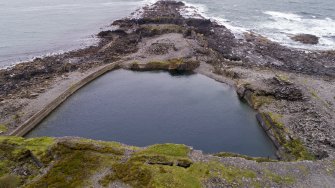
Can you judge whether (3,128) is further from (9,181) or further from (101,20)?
(101,20)

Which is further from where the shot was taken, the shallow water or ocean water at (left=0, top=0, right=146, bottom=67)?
ocean water at (left=0, top=0, right=146, bottom=67)

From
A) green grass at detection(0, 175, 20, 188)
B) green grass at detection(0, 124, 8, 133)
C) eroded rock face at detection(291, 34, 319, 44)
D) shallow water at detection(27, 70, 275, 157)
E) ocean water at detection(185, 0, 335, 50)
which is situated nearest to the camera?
green grass at detection(0, 175, 20, 188)

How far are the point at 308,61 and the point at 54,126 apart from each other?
6443cm

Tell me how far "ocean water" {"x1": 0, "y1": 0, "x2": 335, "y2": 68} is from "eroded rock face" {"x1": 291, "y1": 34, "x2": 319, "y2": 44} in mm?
2387

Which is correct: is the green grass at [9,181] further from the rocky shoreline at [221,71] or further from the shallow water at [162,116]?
the rocky shoreline at [221,71]

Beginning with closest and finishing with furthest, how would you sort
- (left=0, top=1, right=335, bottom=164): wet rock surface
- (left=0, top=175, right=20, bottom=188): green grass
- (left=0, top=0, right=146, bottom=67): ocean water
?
(left=0, top=175, right=20, bottom=188): green grass
(left=0, top=1, right=335, bottom=164): wet rock surface
(left=0, top=0, right=146, bottom=67): ocean water

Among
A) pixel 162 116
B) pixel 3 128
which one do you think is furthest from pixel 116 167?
pixel 3 128

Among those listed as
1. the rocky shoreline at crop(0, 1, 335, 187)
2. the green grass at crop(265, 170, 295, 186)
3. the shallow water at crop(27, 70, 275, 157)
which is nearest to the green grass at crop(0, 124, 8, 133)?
the rocky shoreline at crop(0, 1, 335, 187)

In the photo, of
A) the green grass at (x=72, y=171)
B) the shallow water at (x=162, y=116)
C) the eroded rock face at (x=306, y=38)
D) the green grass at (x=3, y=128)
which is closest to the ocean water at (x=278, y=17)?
the eroded rock face at (x=306, y=38)

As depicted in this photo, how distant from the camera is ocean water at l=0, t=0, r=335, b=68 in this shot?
102812 mm

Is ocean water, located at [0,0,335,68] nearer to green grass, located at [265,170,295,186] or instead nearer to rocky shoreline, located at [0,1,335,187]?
rocky shoreline, located at [0,1,335,187]

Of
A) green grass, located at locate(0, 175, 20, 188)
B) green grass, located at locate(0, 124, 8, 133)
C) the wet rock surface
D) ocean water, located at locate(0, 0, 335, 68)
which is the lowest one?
green grass, located at locate(0, 124, 8, 133)

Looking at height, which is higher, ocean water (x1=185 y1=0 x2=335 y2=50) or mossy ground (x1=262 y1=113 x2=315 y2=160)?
ocean water (x1=185 y1=0 x2=335 y2=50)

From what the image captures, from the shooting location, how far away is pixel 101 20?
134 meters
